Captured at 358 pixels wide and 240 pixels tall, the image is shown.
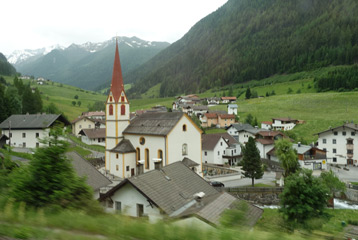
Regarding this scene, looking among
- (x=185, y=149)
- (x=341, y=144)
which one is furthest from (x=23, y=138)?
(x=341, y=144)

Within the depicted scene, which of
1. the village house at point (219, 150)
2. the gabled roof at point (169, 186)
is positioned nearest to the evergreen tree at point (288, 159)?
the village house at point (219, 150)

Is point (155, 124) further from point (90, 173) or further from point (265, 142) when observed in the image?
point (265, 142)

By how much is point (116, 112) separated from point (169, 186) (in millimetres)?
29261

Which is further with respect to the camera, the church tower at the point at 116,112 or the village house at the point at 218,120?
the village house at the point at 218,120

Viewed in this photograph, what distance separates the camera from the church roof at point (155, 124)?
124 ft

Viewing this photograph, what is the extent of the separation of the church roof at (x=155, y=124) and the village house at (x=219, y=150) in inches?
828

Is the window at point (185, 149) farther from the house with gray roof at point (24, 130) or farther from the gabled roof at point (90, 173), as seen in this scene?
the house with gray roof at point (24, 130)

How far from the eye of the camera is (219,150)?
60.1 metres

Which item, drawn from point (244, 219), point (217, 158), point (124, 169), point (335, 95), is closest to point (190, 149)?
point (124, 169)

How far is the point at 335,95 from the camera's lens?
11925 centimetres

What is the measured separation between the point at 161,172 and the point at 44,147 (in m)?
9.91

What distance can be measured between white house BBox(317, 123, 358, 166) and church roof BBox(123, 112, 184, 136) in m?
41.3

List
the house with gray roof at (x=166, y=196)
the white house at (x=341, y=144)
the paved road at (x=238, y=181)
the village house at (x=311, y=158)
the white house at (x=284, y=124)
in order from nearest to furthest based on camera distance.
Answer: the house with gray roof at (x=166, y=196), the paved road at (x=238, y=181), the village house at (x=311, y=158), the white house at (x=341, y=144), the white house at (x=284, y=124)

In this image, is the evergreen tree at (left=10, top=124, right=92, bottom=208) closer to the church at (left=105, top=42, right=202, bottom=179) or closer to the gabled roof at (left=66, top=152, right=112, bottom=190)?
the gabled roof at (left=66, top=152, right=112, bottom=190)
